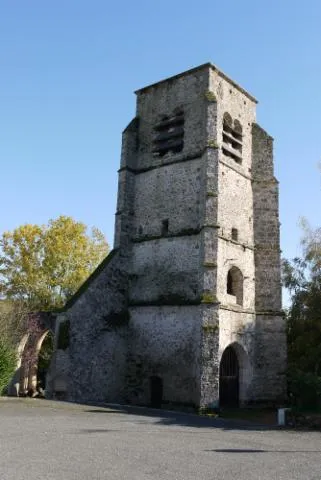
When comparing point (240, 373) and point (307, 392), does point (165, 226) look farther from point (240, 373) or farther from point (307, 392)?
point (307, 392)

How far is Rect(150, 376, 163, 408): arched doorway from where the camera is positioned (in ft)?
62.2

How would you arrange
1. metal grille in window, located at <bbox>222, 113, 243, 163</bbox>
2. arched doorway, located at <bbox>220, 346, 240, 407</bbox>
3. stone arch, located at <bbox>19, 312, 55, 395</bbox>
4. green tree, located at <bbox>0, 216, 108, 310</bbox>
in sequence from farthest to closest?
green tree, located at <bbox>0, 216, 108, 310</bbox>
stone arch, located at <bbox>19, 312, 55, 395</bbox>
metal grille in window, located at <bbox>222, 113, 243, 163</bbox>
arched doorway, located at <bbox>220, 346, 240, 407</bbox>

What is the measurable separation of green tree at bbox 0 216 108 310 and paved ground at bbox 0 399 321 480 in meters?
15.9

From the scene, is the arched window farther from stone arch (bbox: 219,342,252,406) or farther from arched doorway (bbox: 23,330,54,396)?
arched doorway (bbox: 23,330,54,396)

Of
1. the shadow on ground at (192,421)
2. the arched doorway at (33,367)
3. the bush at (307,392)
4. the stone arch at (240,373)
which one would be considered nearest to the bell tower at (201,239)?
the stone arch at (240,373)

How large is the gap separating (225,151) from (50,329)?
11.5 metres

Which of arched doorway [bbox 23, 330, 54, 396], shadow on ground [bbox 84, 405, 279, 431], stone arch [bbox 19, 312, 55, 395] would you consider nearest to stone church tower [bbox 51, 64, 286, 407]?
shadow on ground [bbox 84, 405, 279, 431]

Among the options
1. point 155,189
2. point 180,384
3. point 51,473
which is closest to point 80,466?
point 51,473

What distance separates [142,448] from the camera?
363 inches

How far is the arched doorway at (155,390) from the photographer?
19.0 m

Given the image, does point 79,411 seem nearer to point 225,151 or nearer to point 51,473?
point 51,473

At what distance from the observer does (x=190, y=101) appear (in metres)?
21.1

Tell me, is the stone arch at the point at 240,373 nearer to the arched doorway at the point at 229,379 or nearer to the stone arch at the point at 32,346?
the arched doorway at the point at 229,379

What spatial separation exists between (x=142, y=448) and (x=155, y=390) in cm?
1011
